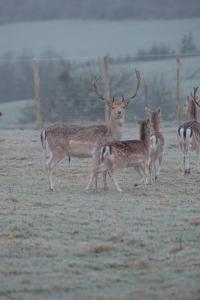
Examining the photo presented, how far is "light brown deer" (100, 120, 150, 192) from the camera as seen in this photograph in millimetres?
12898

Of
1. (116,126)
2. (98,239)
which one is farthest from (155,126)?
(98,239)

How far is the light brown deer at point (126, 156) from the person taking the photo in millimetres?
12898

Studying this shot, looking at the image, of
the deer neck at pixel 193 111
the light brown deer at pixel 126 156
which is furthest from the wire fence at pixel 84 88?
the light brown deer at pixel 126 156

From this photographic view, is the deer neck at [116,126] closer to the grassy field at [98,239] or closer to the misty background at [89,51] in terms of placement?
the grassy field at [98,239]

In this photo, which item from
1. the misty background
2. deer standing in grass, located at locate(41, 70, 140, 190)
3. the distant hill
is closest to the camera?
deer standing in grass, located at locate(41, 70, 140, 190)

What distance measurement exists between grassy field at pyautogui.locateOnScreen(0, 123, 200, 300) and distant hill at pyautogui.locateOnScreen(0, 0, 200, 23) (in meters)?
28.2

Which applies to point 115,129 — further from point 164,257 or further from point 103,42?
point 103,42

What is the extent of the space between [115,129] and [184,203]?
7.68 ft

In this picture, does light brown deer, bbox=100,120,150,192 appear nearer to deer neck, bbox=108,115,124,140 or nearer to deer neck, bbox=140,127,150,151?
deer neck, bbox=140,127,150,151

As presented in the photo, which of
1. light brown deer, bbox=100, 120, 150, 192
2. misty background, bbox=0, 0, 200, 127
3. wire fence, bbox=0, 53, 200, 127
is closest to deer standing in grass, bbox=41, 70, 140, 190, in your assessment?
light brown deer, bbox=100, 120, 150, 192

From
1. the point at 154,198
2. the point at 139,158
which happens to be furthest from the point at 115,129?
the point at 154,198

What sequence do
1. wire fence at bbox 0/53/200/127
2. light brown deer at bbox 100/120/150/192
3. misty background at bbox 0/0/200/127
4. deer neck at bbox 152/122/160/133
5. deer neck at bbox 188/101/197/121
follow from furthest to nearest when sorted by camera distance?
misty background at bbox 0/0/200/127 < wire fence at bbox 0/53/200/127 < deer neck at bbox 188/101/197/121 < deer neck at bbox 152/122/160/133 < light brown deer at bbox 100/120/150/192

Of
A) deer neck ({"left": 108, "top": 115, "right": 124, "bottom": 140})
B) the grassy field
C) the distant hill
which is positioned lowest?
the grassy field

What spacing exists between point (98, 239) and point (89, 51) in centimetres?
3086
